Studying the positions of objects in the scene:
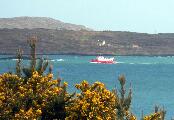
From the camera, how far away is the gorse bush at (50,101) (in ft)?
48.6

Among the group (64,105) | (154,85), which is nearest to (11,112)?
(64,105)

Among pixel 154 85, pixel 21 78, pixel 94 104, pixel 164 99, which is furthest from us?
pixel 154 85

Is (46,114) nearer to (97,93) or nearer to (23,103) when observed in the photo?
(23,103)

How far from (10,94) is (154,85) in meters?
87.6

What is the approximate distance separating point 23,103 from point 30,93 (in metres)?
0.33

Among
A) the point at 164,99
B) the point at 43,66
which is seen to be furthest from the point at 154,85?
the point at 43,66

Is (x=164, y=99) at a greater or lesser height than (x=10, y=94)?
lesser

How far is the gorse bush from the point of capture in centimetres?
1481

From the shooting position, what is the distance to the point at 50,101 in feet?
54.4

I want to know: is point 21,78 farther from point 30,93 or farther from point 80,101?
point 80,101

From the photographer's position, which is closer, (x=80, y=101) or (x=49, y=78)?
(x=80, y=101)

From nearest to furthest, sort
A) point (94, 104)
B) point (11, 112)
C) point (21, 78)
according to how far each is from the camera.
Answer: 1. point (94, 104)
2. point (11, 112)
3. point (21, 78)

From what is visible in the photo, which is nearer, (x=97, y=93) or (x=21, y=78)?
(x=97, y=93)

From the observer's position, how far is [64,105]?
54.4 ft
